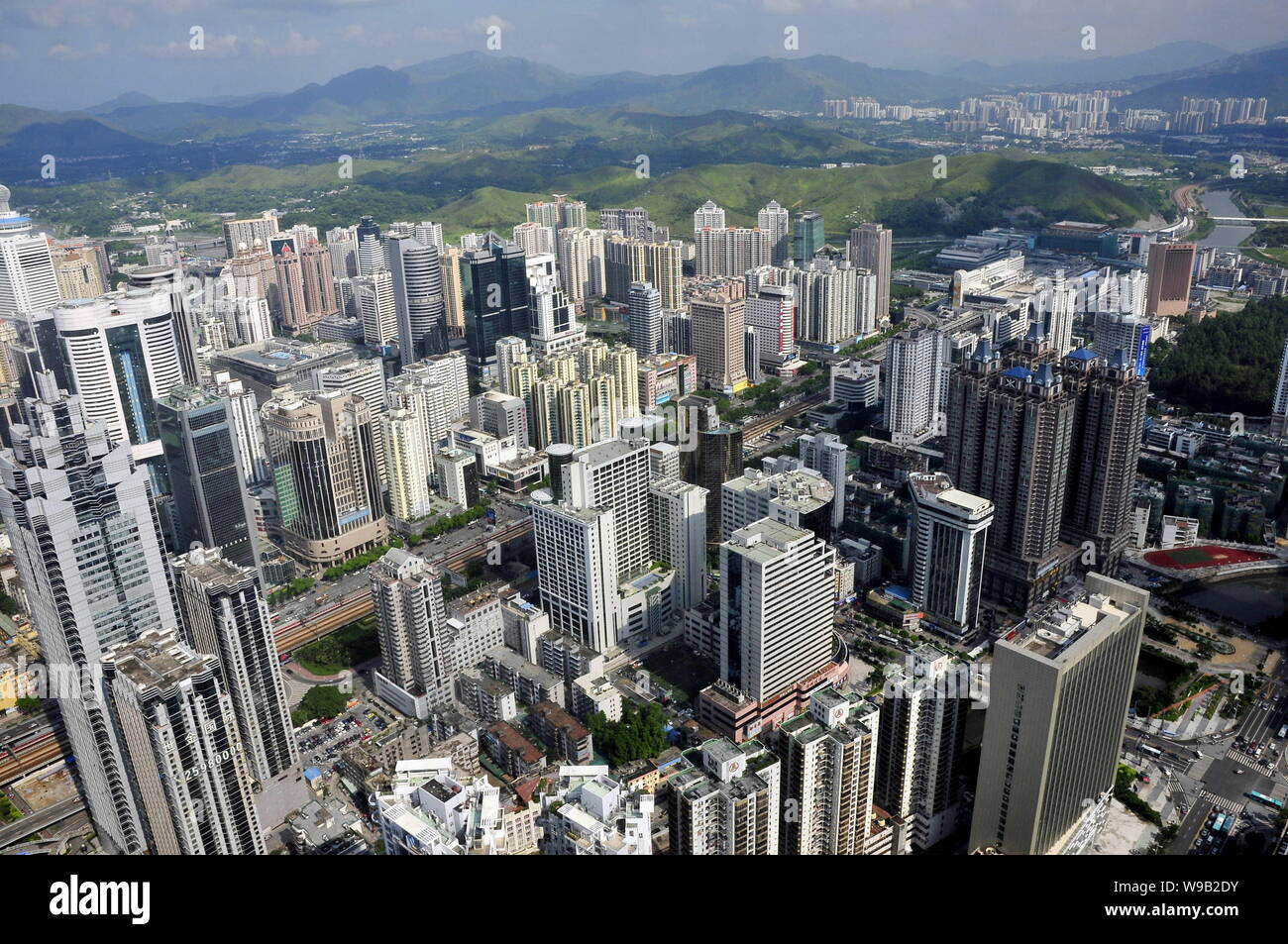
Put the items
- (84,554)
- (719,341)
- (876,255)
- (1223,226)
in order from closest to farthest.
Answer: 1. (84,554)
2. (719,341)
3. (876,255)
4. (1223,226)

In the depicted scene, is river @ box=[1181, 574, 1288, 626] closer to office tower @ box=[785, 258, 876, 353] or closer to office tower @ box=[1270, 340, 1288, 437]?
office tower @ box=[1270, 340, 1288, 437]

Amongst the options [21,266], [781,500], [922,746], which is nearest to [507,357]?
[781,500]

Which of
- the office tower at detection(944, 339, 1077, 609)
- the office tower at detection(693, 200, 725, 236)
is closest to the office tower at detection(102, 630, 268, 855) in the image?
the office tower at detection(944, 339, 1077, 609)

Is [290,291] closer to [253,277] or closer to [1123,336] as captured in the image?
[253,277]

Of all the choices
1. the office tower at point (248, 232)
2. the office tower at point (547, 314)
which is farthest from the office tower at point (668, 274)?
the office tower at point (248, 232)

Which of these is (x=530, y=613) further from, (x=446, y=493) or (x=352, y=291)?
(x=352, y=291)
